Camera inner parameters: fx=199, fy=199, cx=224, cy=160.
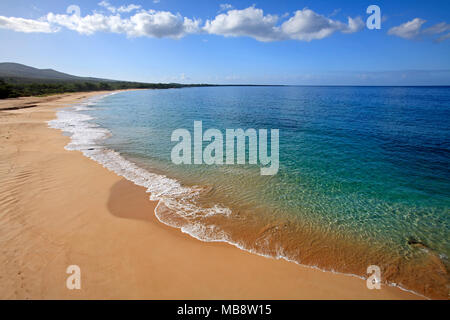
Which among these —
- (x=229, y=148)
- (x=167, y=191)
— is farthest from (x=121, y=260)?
(x=229, y=148)

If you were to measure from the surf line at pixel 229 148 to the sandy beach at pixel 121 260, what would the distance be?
5.65m

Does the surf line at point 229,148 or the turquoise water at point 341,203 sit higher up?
the surf line at point 229,148

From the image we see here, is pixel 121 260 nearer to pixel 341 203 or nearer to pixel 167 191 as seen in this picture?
pixel 167 191

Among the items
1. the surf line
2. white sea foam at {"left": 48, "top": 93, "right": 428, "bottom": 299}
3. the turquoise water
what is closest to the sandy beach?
white sea foam at {"left": 48, "top": 93, "right": 428, "bottom": 299}

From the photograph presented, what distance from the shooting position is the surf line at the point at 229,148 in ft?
42.8

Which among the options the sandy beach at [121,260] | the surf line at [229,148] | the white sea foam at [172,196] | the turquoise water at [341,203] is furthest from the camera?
the surf line at [229,148]

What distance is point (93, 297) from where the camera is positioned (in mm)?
4727

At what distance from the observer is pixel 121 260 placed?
5.66 m

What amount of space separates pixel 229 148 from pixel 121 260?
11289 mm

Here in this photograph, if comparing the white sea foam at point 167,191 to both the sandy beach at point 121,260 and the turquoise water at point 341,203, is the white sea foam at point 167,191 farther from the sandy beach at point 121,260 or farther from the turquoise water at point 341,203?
the sandy beach at point 121,260

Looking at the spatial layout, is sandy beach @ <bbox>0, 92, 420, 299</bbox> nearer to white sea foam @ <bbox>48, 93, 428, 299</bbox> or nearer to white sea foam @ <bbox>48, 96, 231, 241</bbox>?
white sea foam @ <bbox>48, 93, 428, 299</bbox>

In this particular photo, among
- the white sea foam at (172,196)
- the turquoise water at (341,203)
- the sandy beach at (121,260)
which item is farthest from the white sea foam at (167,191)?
the sandy beach at (121,260)

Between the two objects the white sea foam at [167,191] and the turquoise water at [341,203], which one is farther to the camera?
the white sea foam at [167,191]
